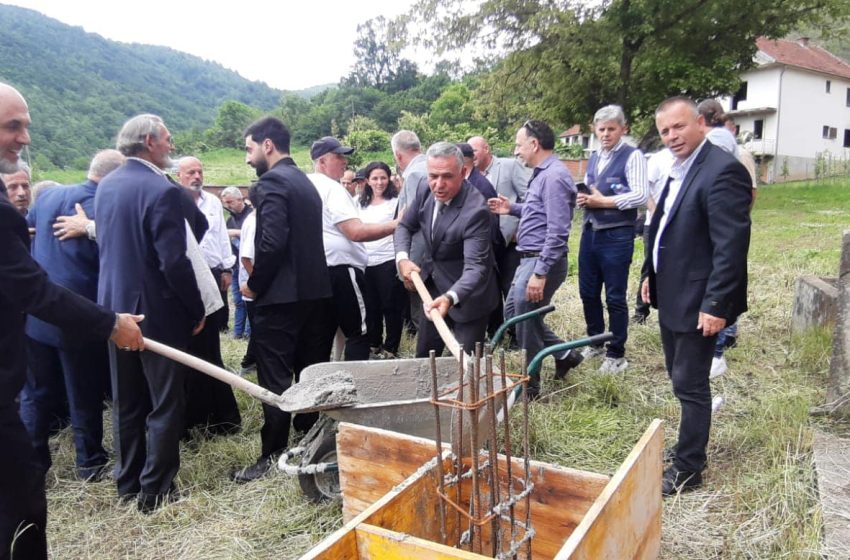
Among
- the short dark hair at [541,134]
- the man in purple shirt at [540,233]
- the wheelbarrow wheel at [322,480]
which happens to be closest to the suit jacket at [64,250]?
the wheelbarrow wheel at [322,480]

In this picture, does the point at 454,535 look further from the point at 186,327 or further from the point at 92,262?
the point at 92,262

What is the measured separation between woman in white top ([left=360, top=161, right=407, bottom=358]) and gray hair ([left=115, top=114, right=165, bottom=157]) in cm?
248

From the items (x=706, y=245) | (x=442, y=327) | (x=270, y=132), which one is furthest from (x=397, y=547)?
(x=270, y=132)

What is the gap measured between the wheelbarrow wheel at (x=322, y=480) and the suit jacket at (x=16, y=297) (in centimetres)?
137

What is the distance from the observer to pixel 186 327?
3.32 m

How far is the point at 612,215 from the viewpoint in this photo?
4.48m

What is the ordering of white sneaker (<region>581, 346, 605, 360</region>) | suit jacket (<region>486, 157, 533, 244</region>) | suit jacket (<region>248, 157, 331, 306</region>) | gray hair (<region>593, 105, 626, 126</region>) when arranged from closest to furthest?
suit jacket (<region>248, 157, 331, 306</region>) < gray hair (<region>593, 105, 626, 126</region>) < white sneaker (<region>581, 346, 605, 360</region>) < suit jacket (<region>486, 157, 533, 244</region>)

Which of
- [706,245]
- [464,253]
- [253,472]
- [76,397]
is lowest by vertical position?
[253,472]

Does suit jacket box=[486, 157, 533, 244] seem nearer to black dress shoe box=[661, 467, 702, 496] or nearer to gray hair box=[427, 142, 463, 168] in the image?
gray hair box=[427, 142, 463, 168]

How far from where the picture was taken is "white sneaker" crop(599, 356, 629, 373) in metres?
4.64

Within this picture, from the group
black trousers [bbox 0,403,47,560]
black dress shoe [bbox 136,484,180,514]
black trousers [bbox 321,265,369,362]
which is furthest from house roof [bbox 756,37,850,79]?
black trousers [bbox 0,403,47,560]

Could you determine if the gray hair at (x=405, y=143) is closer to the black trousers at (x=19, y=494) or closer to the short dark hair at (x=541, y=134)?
the short dark hair at (x=541, y=134)

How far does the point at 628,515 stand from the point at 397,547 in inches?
29.6

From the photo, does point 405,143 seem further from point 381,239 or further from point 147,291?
point 147,291
